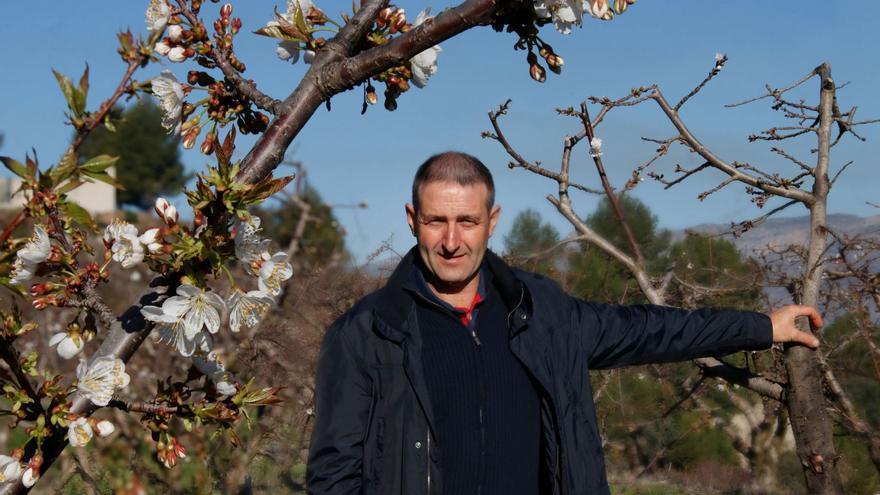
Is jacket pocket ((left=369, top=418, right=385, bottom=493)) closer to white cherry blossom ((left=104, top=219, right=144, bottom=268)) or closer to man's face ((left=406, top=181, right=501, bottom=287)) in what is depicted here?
man's face ((left=406, top=181, right=501, bottom=287))

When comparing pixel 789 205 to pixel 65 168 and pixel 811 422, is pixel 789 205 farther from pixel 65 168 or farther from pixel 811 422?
pixel 65 168

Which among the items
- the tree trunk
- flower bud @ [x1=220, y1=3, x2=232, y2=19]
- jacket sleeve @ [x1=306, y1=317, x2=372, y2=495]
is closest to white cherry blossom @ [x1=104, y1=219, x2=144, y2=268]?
flower bud @ [x1=220, y1=3, x2=232, y2=19]

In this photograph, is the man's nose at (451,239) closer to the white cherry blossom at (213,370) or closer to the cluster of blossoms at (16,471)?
the white cherry blossom at (213,370)

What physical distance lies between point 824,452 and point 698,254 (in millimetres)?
5164

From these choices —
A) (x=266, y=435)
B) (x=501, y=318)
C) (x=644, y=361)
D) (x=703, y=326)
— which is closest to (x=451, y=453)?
(x=501, y=318)

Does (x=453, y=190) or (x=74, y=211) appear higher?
(x=453, y=190)

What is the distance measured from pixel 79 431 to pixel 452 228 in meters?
1.27

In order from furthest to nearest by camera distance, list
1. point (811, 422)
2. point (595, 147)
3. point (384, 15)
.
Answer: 1. point (595, 147)
2. point (811, 422)
3. point (384, 15)

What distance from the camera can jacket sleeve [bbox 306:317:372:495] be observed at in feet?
8.88

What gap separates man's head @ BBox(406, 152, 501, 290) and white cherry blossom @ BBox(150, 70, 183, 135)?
831 millimetres

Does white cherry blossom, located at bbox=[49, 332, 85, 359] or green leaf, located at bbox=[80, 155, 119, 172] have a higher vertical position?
green leaf, located at bbox=[80, 155, 119, 172]

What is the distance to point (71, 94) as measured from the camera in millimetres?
1821

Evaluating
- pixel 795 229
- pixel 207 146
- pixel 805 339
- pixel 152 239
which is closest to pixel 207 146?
pixel 207 146

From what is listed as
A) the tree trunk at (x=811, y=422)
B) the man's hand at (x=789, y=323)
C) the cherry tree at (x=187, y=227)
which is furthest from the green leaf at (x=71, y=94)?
the tree trunk at (x=811, y=422)
